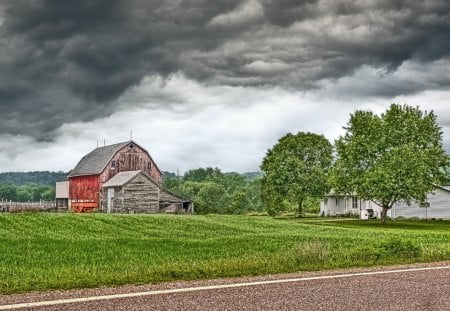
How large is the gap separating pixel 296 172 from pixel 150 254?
53.5 meters

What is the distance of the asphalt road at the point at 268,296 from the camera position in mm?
8078

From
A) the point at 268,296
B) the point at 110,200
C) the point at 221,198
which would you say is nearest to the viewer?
the point at 268,296

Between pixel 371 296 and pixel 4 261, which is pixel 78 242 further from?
pixel 371 296

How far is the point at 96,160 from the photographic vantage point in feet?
236

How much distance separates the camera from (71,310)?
25.1 feet

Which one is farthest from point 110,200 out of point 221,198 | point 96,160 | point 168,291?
point 168,291

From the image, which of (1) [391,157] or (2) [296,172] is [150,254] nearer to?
(1) [391,157]

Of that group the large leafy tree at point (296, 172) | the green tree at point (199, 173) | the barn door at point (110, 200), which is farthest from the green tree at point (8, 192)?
the large leafy tree at point (296, 172)

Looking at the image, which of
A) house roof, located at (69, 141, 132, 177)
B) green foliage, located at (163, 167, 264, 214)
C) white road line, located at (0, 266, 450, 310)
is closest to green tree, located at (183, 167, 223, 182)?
green foliage, located at (163, 167, 264, 214)

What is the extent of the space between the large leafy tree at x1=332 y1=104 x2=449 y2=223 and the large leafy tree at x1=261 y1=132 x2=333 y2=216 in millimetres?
13651

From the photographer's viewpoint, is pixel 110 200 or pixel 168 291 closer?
pixel 168 291

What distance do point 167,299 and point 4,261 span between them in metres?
9.53

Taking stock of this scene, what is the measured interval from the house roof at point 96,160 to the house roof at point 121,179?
239 centimetres

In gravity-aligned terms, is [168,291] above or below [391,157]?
below
